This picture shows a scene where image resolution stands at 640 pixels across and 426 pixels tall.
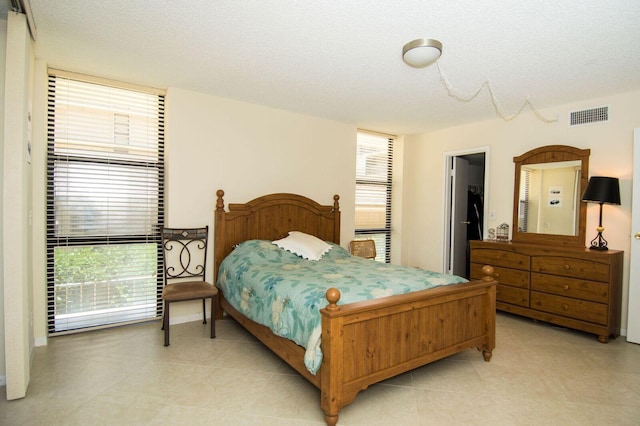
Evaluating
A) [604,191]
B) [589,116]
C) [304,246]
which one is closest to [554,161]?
[589,116]

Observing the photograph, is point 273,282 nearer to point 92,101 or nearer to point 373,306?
point 373,306

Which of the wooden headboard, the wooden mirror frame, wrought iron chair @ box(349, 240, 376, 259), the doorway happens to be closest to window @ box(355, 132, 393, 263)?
wrought iron chair @ box(349, 240, 376, 259)

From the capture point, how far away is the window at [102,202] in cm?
317

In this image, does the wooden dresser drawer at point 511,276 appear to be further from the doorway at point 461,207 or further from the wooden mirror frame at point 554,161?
A: the doorway at point 461,207

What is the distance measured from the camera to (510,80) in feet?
10.3

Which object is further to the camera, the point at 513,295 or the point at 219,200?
the point at 513,295

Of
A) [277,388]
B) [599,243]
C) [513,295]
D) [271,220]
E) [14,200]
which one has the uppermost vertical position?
[14,200]

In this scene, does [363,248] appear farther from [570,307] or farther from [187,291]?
[187,291]

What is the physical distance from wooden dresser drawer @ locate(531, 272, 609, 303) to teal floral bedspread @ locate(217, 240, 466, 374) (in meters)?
1.36

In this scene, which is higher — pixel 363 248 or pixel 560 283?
pixel 363 248

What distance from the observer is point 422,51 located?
242 centimetres

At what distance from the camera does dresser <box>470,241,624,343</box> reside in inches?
127

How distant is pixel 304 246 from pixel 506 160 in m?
2.84

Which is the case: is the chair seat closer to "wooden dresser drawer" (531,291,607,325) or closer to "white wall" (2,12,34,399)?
"white wall" (2,12,34,399)
